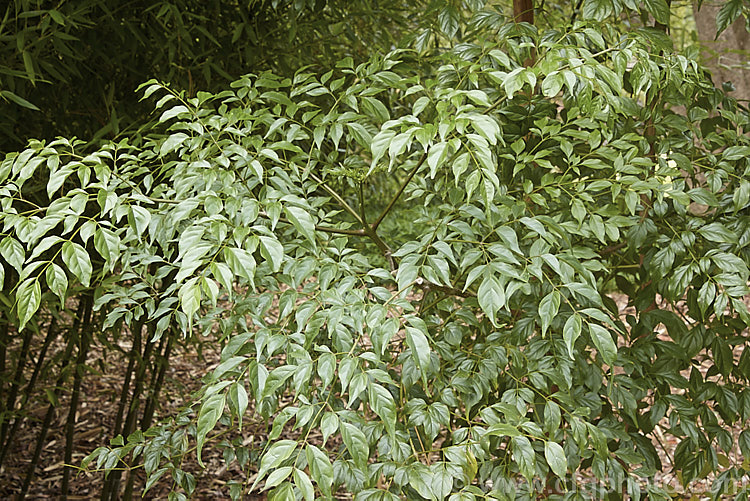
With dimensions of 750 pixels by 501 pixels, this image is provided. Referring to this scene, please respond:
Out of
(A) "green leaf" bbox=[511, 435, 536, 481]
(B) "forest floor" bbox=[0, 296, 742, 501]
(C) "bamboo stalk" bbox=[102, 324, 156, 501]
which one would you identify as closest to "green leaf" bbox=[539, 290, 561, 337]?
(A) "green leaf" bbox=[511, 435, 536, 481]

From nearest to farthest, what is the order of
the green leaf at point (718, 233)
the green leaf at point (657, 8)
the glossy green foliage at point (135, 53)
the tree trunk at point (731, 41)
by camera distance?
1. the green leaf at point (718, 233)
2. the green leaf at point (657, 8)
3. the glossy green foliage at point (135, 53)
4. the tree trunk at point (731, 41)

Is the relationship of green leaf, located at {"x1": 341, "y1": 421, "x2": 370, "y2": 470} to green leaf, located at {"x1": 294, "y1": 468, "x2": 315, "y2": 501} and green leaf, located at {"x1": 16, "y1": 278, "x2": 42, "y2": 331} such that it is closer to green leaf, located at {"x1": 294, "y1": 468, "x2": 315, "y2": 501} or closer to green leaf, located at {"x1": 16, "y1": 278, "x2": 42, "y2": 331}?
green leaf, located at {"x1": 294, "y1": 468, "x2": 315, "y2": 501}

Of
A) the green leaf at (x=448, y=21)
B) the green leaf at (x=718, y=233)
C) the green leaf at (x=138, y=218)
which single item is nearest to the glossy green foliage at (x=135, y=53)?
the green leaf at (x=448, y=21)

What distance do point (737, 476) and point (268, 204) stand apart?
102 cm

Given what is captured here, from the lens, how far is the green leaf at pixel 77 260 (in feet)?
2.80

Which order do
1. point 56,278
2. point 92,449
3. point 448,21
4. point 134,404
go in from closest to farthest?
point 56,278, point 448,21, point 134,404, point 92,449

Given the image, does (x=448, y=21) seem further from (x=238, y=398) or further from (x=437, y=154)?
(x=238, y=398)

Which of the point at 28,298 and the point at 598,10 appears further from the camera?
the point at 598,10

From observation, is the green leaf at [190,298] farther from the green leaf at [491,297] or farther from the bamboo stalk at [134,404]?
the bamboo stalk at [134,404]

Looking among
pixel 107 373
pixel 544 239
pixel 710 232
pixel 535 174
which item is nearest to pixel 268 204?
pixel 544 239

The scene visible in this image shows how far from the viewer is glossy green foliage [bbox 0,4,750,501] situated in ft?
2.81

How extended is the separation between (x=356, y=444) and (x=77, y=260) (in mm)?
431

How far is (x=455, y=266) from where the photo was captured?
1.10 meters

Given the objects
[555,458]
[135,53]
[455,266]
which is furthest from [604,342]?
[135,53]
